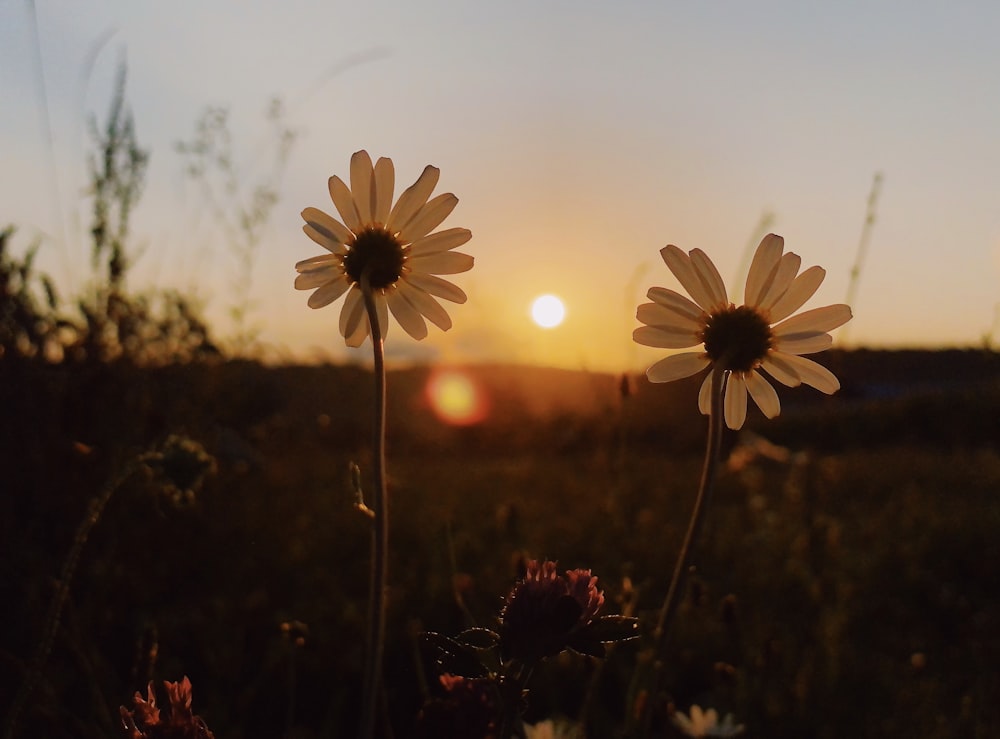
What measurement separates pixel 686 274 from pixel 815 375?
0.71 feet

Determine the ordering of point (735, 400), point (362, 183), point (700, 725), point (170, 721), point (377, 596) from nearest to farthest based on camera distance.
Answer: point (170, 721)
point (377, 596)
point (362, 183)
point (735, 400)
point (700, 725)

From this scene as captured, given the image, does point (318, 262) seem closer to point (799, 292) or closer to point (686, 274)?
point (686, 274)

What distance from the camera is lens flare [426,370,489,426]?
11.3 m

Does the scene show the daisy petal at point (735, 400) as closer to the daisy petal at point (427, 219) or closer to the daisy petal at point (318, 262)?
the daisy petal at point (427, 219)

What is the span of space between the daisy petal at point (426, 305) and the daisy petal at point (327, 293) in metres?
0.07

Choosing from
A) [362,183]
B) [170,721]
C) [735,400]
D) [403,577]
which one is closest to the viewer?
[170,721]

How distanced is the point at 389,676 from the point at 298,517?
146 centimetres

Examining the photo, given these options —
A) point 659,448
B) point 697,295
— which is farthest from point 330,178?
point 659,448

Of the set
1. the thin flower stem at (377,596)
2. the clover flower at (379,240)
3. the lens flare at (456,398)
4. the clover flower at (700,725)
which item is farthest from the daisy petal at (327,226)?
the lens flare at (456,398)

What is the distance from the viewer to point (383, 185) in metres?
1.09

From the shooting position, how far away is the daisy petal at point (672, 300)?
3.68 feet

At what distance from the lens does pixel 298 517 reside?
334 centimetres

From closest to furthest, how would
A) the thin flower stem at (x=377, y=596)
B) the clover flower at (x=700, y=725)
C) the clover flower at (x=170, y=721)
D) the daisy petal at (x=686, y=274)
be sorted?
1. the clover flower at (x=170, y=721)
2. the thin flower stem at (x=377, y=596)
3. the daisy petal at (x=686, y=274)
4. the clover flower at (x=700, y=725)

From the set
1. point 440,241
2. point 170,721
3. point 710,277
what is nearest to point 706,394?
point 710,277
